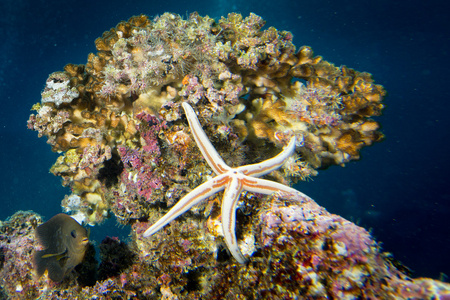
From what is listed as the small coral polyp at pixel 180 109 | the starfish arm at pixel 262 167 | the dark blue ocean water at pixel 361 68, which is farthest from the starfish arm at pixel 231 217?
the dark blue ocean water at pixel 361 68

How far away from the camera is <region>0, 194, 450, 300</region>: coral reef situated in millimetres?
1940

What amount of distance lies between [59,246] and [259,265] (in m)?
3.08

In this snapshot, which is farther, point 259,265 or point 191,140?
point 191,140

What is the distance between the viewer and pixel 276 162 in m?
3.01

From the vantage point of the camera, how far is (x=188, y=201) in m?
2.80

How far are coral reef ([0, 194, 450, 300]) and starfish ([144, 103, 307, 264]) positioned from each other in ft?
0.76

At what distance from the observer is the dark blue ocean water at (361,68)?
20.9 meters

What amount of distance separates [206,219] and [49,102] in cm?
347

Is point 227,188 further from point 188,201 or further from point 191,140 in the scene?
point 191,140

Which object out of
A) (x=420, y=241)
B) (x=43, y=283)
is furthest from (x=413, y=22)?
(x=43, y=283)

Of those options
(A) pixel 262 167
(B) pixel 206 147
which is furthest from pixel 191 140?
(A) pixel 262 167

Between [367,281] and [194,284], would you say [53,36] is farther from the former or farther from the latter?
[367,281]

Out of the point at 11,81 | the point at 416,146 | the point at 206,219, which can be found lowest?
the point at 416,146

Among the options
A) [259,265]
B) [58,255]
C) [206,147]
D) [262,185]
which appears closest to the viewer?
[259,265]
